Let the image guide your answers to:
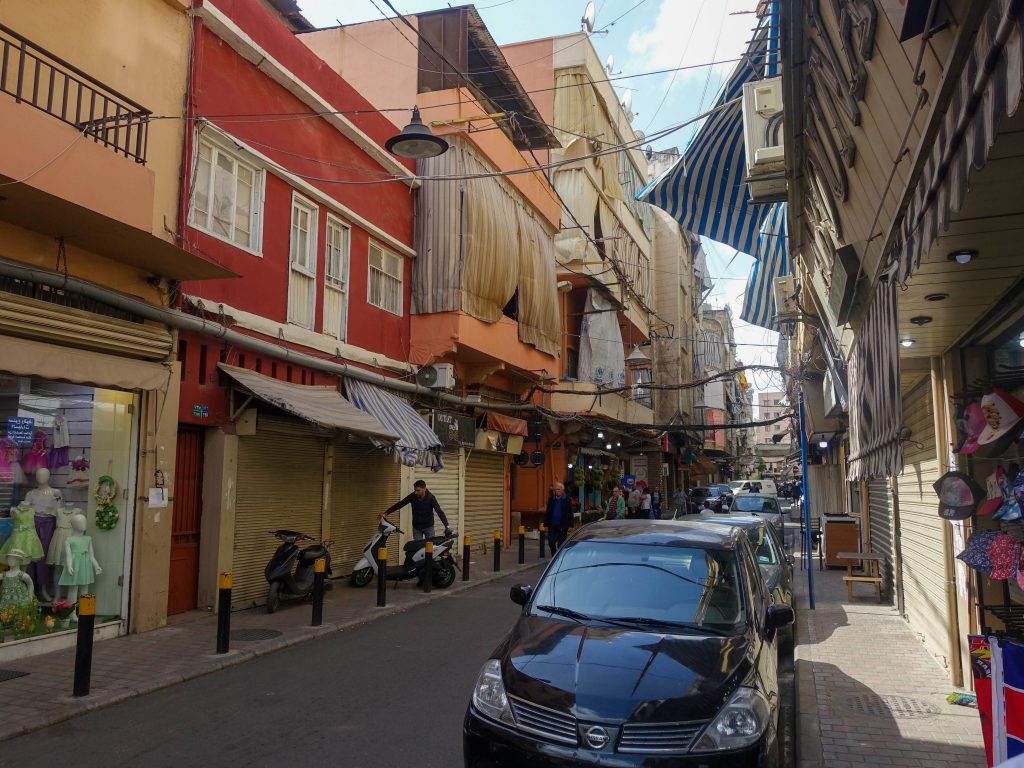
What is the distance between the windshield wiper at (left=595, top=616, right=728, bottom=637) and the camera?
4.77 metres

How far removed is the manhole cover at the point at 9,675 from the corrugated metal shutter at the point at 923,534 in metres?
8.90

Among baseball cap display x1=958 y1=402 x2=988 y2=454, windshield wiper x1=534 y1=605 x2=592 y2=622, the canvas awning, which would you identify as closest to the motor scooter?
the canvas awning

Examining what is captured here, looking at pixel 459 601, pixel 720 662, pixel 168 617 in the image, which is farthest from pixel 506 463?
pixel 720 662

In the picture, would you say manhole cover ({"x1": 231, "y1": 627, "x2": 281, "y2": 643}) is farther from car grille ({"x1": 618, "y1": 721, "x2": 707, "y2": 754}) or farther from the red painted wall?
car grille ({"x1": 618, "y1": 721, "x2": 707, "y2": 754})

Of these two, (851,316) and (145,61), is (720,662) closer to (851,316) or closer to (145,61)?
(851,316)

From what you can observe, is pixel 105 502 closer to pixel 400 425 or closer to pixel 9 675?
pixel 9 675

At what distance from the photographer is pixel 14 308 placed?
7.28 metres

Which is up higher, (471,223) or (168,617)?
(471,223)

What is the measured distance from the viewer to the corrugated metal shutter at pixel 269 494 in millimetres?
10922

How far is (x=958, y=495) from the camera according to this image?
21.4ft

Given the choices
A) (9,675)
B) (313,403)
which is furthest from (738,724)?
(313,403)

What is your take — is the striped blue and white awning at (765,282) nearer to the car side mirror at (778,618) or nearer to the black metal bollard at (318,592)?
the black metal bollard at (318,592)

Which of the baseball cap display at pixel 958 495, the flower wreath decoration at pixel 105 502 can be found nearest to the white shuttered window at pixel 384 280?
the flower wreath decoration at pixel 105 502

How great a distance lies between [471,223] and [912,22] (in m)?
13.2
